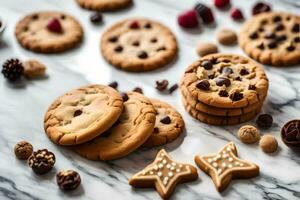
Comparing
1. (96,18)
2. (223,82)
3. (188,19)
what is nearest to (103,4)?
(96,18)

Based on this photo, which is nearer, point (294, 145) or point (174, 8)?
point (294, 145)

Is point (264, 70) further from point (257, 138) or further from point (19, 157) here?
point (19, 157)

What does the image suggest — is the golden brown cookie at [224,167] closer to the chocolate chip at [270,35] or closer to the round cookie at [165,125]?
the round cookie at [165,125]

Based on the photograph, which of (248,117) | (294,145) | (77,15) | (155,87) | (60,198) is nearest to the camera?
(60,198)

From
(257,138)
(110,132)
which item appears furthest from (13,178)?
(257,138)

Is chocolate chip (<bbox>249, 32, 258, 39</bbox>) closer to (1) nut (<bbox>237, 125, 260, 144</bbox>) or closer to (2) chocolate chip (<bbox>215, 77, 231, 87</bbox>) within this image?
(2) chocolate chip (<bbox>215, 77, 231, 87</bbox>)

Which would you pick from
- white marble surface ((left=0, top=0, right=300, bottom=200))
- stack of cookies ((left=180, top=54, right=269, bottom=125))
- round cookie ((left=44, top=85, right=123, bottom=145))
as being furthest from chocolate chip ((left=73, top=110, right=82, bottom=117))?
stack of cookies ((left=180, top=54, right=269, bottom=125))
